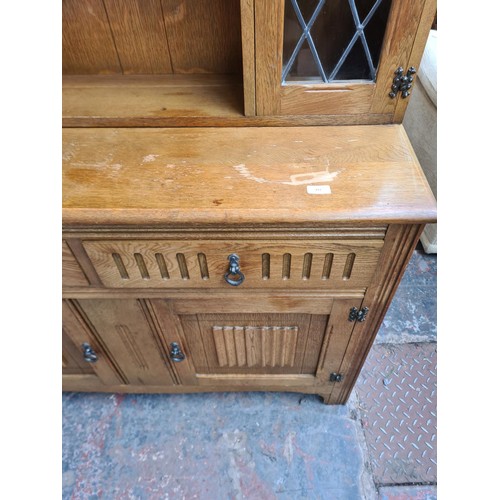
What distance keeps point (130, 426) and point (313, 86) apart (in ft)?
3.80

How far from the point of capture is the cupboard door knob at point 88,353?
980 millimetres

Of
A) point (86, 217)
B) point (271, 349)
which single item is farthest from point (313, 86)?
point (271, 349)

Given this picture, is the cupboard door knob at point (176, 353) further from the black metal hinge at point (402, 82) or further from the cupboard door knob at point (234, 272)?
the black metal hinge at point (402, 82)

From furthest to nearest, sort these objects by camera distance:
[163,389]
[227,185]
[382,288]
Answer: [163,389] < [382,288] < [227,185]

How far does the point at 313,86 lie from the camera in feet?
2.46

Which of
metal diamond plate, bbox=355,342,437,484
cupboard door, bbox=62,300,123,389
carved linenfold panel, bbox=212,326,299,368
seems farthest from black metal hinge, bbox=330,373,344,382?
cupboard door, bbox=62,300,123,389

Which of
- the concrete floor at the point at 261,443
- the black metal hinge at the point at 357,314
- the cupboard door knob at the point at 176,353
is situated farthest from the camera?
the concrete floor at the point at 261,443

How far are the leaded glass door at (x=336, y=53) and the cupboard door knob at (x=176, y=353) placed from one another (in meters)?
0.62

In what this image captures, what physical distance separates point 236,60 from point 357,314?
657 millimetres

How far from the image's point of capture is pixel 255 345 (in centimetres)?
98

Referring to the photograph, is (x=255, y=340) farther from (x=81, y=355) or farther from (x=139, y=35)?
(x=139, y=35)

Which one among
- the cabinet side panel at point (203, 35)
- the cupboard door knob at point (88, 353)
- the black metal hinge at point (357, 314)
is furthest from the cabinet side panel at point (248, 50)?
the cupboard door knob at point (88, 353)

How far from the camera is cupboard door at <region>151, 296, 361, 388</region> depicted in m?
0.85

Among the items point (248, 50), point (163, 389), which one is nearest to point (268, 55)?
point (248, 50)
